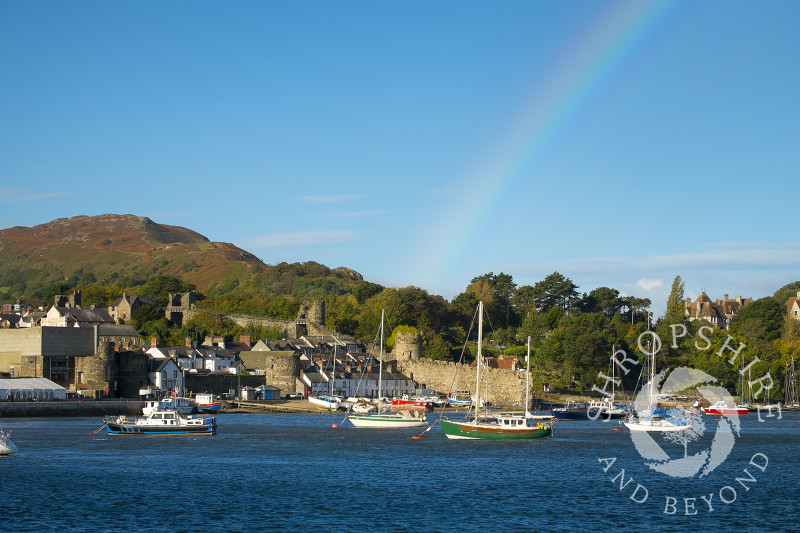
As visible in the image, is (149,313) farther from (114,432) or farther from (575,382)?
(114,432)

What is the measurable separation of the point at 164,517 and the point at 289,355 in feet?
225

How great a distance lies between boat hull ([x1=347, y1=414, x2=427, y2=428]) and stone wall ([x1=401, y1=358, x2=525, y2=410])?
26215 millimetres

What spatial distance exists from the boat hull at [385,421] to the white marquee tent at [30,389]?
27.8m

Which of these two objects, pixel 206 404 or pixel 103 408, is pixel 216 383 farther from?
pixel 103 408

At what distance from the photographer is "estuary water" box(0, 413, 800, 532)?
3066cm

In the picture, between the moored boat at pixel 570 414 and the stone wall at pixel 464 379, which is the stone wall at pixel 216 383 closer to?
the stone wall at pixel 464 379

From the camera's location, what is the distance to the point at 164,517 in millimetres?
30578

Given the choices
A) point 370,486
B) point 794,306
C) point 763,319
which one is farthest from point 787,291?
point 370,486

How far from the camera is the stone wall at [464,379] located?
98.4 m

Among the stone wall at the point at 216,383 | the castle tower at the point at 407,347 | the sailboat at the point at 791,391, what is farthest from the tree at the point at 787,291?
the stone wall at the point at 216,383

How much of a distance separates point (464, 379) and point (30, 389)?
44.7 metres

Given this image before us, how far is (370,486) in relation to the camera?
38.0 meters

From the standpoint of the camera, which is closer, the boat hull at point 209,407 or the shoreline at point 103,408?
the shoreline at point 103,408

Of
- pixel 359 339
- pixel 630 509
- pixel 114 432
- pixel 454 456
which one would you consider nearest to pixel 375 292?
pixel 359 339
